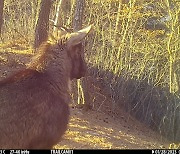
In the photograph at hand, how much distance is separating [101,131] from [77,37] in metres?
5.77

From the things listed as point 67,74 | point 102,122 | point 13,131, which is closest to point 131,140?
point 102,122

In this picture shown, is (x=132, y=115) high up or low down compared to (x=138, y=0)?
down

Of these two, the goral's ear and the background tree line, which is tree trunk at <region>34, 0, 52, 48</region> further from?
the goral's ear

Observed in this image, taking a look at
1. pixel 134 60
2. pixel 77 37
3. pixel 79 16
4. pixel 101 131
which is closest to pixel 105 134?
pixel 101 131

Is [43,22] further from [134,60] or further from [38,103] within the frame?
[38,103]

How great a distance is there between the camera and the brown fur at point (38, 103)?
5027 mm

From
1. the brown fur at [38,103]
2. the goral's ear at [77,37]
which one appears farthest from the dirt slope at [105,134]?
the goral's ear at [77,37]

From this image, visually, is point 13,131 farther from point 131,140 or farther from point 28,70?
point 131,140

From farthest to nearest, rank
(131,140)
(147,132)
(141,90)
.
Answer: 1. (141,90)
2. (147,132)
3. (131,140)

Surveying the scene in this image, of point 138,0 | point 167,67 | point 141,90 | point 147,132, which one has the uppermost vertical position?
point 138,0

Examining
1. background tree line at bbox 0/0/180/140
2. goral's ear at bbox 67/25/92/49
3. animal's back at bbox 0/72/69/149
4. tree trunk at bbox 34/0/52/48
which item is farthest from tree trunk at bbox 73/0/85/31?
animal's back at bbox 0/72/69/149

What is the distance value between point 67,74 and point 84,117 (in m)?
6.32

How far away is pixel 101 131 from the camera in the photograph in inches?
441

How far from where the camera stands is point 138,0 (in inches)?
687
